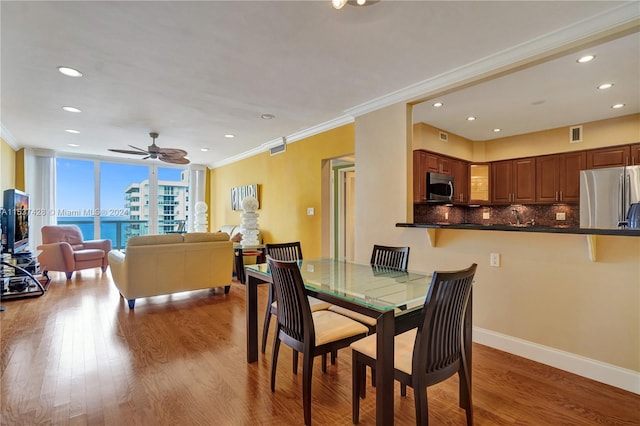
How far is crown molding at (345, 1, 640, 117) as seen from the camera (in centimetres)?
202

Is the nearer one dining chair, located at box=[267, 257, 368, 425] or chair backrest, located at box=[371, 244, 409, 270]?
dining chair, located at box=[267, 257, 368, 425]

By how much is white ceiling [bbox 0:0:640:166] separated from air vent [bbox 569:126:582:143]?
0.26 metres

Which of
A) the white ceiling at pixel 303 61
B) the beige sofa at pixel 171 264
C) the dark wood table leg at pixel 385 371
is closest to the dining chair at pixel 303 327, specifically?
the dark wood table leg at pixel 385 371

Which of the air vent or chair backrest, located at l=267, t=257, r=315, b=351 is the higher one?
the air vent

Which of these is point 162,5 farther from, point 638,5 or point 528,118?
point 528,118

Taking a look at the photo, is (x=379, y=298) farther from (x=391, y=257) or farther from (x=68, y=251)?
(x=68, y=251)

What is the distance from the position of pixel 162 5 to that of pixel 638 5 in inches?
119

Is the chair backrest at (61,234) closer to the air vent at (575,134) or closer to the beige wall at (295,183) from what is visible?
the beige wall at (295,183)

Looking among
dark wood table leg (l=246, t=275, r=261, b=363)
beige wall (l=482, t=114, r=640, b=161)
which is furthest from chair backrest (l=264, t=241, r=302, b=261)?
beige wall (l=482, t=114, r=640, b=161)

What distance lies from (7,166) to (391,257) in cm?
689

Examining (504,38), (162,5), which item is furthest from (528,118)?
(162,5)

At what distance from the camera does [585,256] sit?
2.31 m

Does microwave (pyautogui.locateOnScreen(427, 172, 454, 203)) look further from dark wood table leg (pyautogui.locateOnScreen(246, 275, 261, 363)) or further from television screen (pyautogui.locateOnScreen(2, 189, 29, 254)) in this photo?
television screen (pyautogui.locateOnScreen(2, 189, 29, 254))

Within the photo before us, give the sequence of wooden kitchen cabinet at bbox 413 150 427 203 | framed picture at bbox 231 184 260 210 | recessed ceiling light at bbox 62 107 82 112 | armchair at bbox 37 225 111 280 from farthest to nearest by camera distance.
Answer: framed picture at bbox 231 184 260 210, armchair at bbox 37 225 111 280, wooden kitchen cabinet at bbox 413 150 427 203, recessed ceiling light at bbox 62 107 82 112
